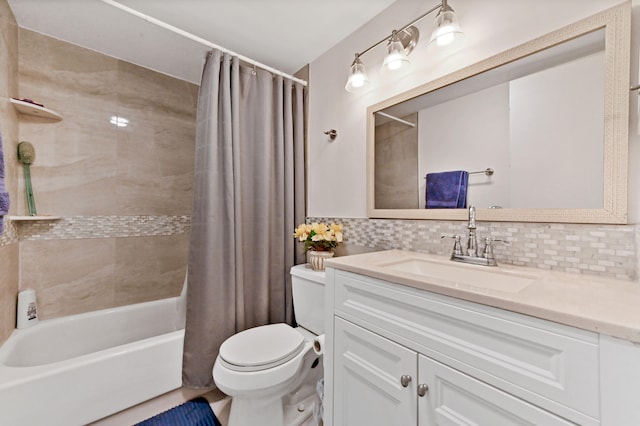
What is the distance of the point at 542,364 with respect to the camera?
1.84ft

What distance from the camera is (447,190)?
1.22 meters

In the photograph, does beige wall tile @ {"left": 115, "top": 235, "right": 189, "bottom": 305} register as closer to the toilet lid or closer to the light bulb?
the toilet lid

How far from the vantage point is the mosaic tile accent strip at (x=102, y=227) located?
1701 mm

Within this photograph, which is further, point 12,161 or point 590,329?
point 12,161

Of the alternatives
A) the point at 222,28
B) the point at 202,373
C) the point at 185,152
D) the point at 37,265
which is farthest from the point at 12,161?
the point at 202,373

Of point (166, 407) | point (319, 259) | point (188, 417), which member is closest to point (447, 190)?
point (319, 259)

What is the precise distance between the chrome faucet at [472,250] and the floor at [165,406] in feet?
4.73

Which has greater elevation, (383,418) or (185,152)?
(185,152)

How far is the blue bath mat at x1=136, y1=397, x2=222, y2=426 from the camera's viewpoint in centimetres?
137

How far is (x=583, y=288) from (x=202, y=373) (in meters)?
1.76

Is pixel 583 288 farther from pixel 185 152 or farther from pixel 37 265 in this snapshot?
pixel 37 265

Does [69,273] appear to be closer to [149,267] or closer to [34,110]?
[149,267]

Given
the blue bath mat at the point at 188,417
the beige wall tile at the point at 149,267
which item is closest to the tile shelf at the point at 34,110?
the beige wall tile at the point at 149,267

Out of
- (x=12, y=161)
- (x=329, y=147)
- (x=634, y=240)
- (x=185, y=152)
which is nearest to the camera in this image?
(x=634, y=240)
